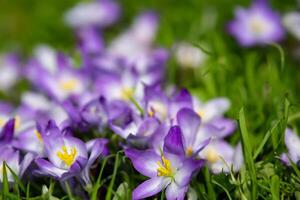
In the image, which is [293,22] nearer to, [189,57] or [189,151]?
[189,57]

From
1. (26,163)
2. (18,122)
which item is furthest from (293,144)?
(18,122)

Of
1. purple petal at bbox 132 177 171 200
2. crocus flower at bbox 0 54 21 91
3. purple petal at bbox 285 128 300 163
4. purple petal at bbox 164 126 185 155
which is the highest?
purple petal at bbox 164 126 185 155

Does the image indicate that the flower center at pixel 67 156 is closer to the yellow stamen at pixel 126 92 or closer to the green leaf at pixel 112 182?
the green leaf at pixel 112 182

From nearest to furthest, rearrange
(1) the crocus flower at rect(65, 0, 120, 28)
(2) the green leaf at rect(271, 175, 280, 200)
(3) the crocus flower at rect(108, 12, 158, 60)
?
(2) the green leaf at rect(271, 175, 280, 200), (3) the crocus flower at rect(108, 12, 158, 60), (1) the crocus flower at rect(65, 0, 120, 28)

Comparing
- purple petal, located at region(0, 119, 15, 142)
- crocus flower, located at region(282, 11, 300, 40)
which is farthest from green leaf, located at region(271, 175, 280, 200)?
crocus flower, located at region(282, 11, 300, 40)

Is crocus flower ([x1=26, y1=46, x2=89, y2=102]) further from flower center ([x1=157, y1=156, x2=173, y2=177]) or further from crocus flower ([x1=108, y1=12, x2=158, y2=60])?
flower center ([x1=157, y1=156, x2=173, y2=177])

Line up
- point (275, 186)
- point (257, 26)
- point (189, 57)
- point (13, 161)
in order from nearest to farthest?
point (275, 186) → point (13, 161) → point (257, 26) → point (189, 57)

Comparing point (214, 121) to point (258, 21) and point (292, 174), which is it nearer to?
point (292, 174)
